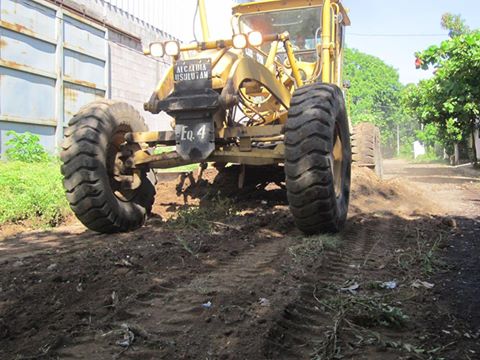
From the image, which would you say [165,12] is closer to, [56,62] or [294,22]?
[56,62]

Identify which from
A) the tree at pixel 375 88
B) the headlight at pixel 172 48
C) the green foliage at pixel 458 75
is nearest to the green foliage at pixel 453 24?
the tree at pixel 375 88

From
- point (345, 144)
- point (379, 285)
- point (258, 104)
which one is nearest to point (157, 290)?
point (379, 285)

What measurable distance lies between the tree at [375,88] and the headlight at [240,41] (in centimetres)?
5147

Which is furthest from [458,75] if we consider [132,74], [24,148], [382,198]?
[24,148]

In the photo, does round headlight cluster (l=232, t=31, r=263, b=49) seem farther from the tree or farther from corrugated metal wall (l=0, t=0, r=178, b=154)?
the tree

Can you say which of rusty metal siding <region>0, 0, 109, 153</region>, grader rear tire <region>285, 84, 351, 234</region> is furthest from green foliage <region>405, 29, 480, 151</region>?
grader rear tire <region>285, 84, 351, 234</region>

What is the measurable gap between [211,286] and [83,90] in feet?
26.7

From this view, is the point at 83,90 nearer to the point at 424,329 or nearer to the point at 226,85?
the point at 226,85

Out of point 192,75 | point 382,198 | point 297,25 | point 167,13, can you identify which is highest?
point 167,13

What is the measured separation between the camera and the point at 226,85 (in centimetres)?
460

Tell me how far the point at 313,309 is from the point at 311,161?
1684 mm

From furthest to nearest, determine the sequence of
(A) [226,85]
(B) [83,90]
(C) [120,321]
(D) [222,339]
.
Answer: (B) [83,90], (A) [226,85], (C) [120,321], (D) [222,339]

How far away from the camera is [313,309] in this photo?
2838 mm

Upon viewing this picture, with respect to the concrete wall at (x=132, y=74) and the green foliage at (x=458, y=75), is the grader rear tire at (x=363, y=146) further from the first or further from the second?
the concrete wall at (x=132, y=74)
